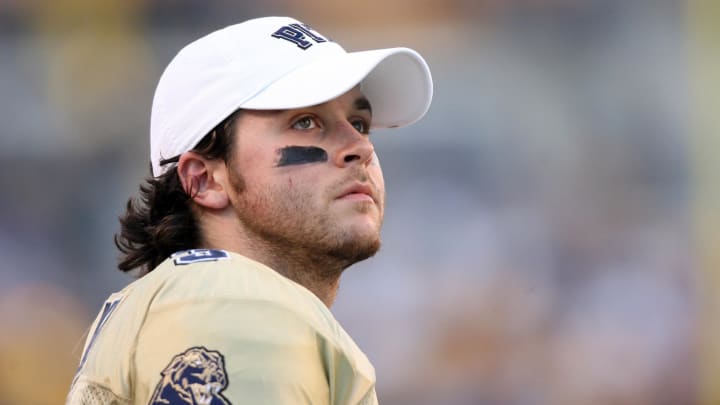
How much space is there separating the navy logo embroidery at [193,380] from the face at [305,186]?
440 mm

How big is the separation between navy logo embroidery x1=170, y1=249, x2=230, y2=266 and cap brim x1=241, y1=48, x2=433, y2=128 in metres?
0.28

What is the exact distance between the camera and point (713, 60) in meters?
4.28

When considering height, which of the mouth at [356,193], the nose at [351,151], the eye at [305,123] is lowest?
the mouth at [356,193]

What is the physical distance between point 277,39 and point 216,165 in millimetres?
233

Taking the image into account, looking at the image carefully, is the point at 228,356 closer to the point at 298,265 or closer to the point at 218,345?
the point at 218,345

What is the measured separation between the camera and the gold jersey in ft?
4.54

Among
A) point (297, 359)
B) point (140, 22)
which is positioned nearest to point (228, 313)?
point (297, 359)

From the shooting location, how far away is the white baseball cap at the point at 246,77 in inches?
71.1

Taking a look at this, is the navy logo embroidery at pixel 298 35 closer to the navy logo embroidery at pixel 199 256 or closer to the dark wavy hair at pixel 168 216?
the dark wavy hair at pixel 168 216

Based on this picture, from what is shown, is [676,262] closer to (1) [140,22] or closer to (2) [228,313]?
(1) [140,22]

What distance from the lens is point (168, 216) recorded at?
6.32 ft

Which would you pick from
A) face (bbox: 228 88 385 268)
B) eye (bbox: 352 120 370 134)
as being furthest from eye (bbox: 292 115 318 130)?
eye (bbox: 352 120 370 134)

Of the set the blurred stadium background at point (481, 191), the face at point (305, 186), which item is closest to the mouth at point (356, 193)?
the face at point (305, 186)

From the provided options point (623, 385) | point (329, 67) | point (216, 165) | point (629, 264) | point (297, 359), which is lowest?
point (623, 385)
